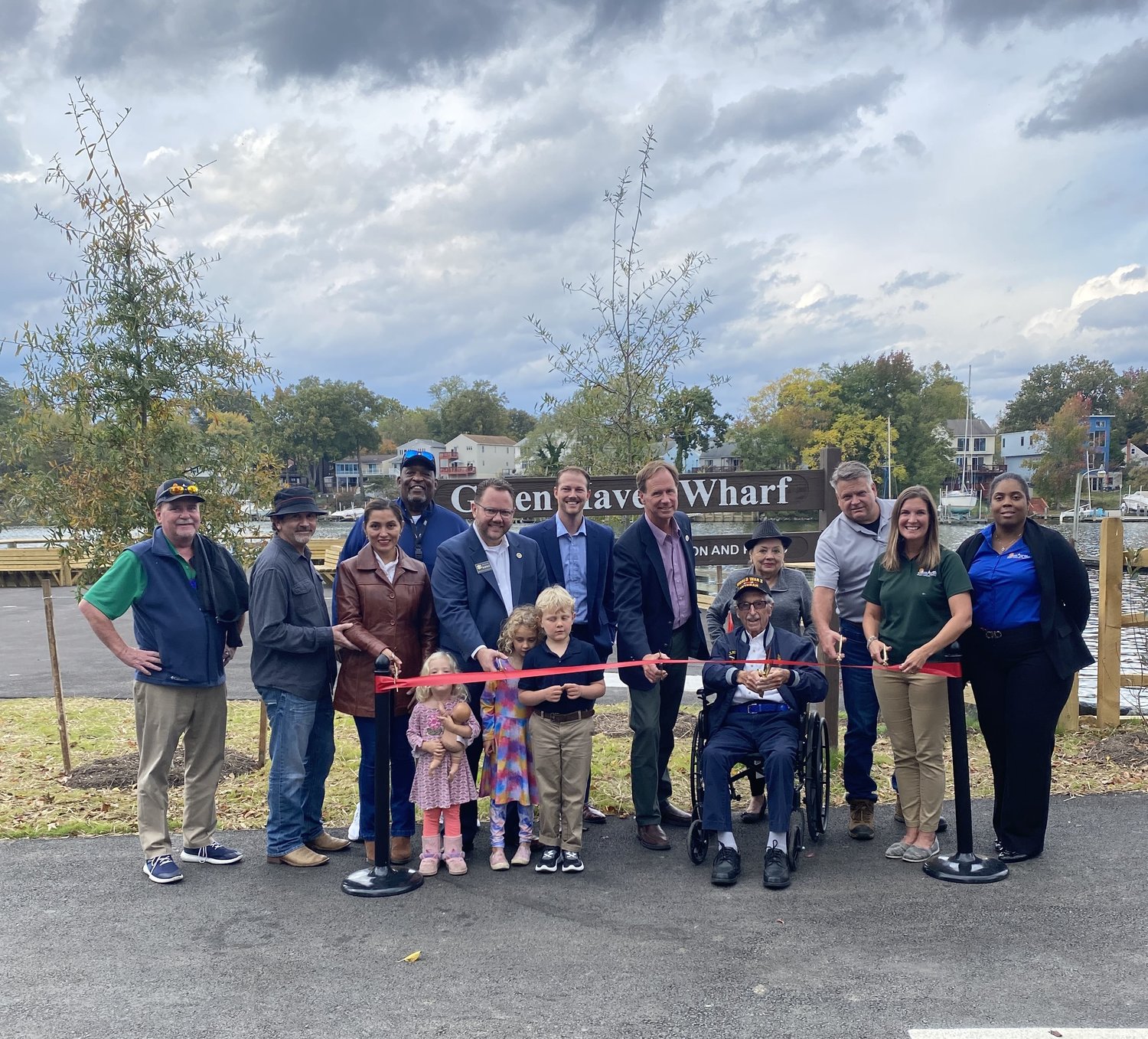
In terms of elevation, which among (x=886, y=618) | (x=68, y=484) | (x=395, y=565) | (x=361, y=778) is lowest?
(x=361, y=778)

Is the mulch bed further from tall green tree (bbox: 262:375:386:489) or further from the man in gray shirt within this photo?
tall green tree (bbox: 262:375:386:489)

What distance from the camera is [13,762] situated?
24.5ft

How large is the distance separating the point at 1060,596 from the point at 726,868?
2.34 m

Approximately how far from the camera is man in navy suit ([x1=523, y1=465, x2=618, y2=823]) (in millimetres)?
5852

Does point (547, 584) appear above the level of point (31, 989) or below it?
above

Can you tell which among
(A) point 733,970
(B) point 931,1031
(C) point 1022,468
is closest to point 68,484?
(A) point 733,970

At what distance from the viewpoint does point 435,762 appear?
5125 millimetres

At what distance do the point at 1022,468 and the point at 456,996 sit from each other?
364ft

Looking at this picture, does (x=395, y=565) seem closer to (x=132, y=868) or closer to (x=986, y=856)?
(x=132, y=868)

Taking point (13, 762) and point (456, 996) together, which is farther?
point (13, 762)

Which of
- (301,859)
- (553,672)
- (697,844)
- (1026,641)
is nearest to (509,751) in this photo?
(553,672)

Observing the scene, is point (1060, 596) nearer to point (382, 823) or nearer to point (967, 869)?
point (967, 869)

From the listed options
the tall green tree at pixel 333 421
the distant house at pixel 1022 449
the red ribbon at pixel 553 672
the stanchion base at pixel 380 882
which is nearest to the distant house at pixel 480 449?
the tall green tree at pixel 333 421

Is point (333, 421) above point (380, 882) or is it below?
above
